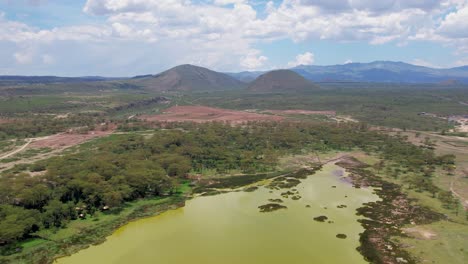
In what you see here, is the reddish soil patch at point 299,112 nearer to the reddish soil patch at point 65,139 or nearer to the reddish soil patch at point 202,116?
the reddish soil patch at point 202,116

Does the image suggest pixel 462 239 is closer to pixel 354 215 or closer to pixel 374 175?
pixel 354 215

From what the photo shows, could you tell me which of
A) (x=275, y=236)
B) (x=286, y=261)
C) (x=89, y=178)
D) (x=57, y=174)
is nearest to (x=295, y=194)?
(x=275, y=236)

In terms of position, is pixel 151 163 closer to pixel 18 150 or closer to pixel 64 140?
pixel 18 150

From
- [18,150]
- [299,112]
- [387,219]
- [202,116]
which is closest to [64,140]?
[18,150]

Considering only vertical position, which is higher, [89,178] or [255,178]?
[89,178]

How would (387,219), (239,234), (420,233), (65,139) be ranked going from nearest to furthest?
(420,233)
(239,234)
(387,219)
(65,139)

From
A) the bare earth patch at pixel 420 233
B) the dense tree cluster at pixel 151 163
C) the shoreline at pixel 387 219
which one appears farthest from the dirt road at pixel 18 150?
the bare earth patch at pixel 420 233

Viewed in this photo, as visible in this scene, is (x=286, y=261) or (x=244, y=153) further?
(x=244, y=153)
